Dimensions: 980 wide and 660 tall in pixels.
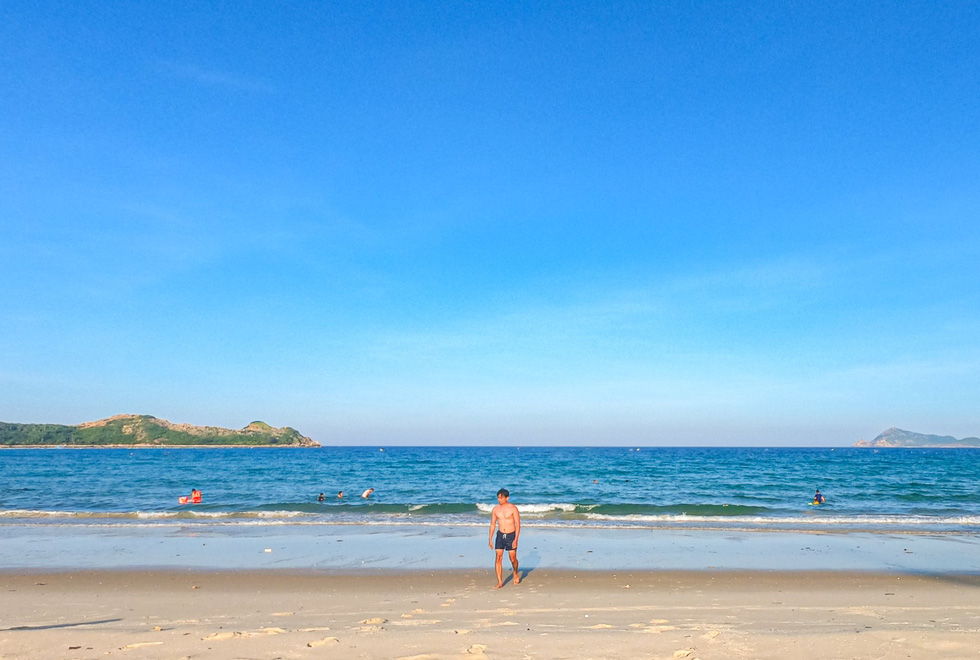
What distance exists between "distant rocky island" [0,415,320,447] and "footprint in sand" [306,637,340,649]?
18369 cm

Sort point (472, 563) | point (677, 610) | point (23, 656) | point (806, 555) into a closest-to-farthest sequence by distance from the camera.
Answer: point (23, 656) → point (677, 610) → point (472, 563) → point (806, 555)

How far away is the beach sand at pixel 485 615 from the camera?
823 cm

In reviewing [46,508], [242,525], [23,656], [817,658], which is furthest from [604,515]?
[46,508]

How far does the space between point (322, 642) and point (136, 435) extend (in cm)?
19083

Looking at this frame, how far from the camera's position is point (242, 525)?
883 inches

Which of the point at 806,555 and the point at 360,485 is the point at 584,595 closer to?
the point at 806,555

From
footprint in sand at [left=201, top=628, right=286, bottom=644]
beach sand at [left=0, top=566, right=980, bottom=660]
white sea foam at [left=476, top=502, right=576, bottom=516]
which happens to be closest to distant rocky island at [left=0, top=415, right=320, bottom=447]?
white sea foam at [left=476, top=502, right=576, bottom=516]

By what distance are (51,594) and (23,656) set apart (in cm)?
466

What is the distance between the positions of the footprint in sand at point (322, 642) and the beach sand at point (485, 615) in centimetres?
4

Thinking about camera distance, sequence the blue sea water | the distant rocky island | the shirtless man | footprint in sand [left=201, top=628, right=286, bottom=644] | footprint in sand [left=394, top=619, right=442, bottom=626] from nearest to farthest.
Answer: footprint in sand [left=201, top=628, right=286, bottom=644] < footprint in sand [left=394, top=619, right=442, bottom=626] < the shirtless man < the blue sea water < the distant rocky island

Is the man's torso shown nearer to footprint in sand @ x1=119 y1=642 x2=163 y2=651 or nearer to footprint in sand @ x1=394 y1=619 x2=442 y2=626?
footprint in sand @ x1=394 y1=619 x2=442 y2=626

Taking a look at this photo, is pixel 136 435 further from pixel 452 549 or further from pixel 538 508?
pixel 452 549

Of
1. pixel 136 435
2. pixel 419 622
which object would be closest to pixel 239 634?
pixel 419 622

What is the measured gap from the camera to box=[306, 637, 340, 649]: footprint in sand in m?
8.30
